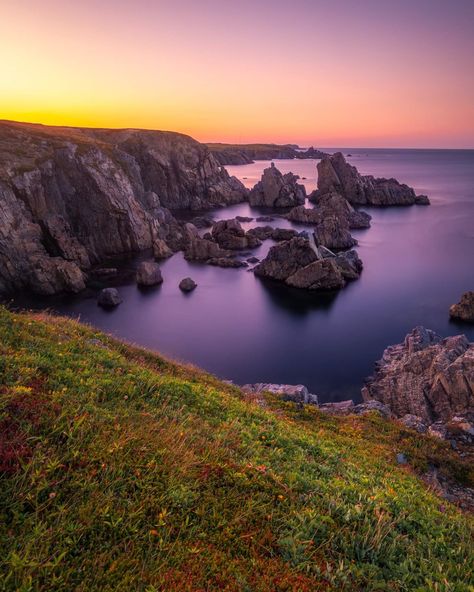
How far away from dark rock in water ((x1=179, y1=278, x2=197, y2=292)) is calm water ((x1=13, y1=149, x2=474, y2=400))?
118 centimetres

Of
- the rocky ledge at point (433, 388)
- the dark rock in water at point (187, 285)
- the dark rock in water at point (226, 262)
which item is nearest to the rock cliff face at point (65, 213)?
the dark rock in water at point (226, 262)

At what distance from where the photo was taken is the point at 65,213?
76.5 m

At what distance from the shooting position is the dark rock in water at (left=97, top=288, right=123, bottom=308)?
5497 cm

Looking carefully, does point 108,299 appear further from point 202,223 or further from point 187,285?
point 202,223

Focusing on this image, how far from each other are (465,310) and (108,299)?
48.2 meters

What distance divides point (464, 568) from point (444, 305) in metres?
55.4

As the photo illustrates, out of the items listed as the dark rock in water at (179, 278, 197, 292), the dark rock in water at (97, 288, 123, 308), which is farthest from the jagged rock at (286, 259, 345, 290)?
the dark rock in water at (97, 288, 123, 308)

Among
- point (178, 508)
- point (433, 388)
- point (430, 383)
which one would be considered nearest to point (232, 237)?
point (430, 383)

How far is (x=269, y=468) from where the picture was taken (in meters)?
8.54

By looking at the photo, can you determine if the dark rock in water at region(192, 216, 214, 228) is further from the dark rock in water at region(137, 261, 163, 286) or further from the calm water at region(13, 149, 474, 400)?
the dark rock in water at region(137, 261, 163, 286)

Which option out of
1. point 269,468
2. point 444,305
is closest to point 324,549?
point 269,468

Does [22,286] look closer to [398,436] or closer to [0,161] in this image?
[0,161]

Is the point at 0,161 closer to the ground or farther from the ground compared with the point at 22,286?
farther from the ground

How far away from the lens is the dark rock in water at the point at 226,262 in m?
74.1
